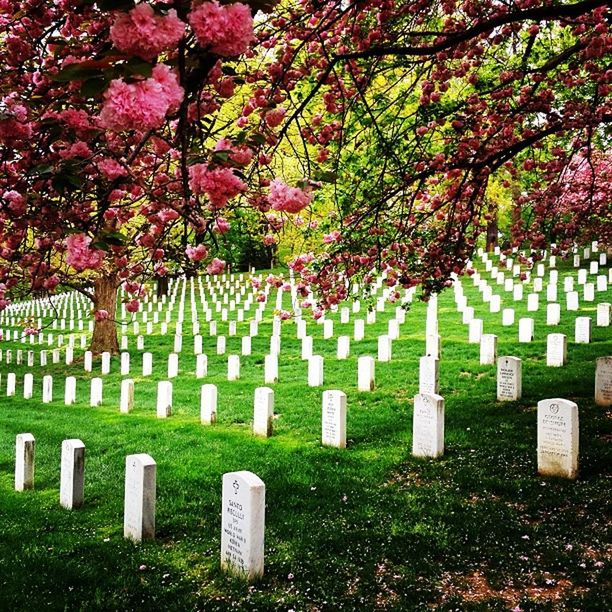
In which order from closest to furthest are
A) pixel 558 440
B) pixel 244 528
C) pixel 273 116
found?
pixel 273 116
pixel 244 528
pixel 558 440

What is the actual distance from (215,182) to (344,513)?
4288 millimetres

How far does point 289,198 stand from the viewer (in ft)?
10.3

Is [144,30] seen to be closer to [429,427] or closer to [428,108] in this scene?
[428,108]

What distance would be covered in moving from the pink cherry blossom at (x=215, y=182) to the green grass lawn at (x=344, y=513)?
3.09m

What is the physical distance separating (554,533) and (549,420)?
6.03 ft

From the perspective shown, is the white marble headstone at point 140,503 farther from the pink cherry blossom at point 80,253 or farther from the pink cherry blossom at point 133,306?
the pink cherry blossom at point 80,253

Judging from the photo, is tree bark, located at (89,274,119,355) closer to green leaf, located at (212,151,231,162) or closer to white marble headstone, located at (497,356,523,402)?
white marble headstone, located at (497,356,523,402)

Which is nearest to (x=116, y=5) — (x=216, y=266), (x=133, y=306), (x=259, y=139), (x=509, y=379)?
(x=259, y=139)

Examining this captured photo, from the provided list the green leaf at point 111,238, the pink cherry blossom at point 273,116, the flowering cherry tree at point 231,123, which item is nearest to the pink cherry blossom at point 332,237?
the flowering cherry tree at point 231,123

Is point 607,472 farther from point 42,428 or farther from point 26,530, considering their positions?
point 42,428

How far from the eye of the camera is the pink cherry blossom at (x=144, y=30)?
6.42ft

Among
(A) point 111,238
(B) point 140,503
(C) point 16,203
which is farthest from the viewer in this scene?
(B) point 140,503

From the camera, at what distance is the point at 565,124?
6984 millimetres

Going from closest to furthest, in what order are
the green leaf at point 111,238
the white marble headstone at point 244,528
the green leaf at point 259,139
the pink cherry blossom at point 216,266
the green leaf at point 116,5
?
1. the green leaf at point 116,5
2. the green leaf at point 111,238
3. the green leaf at point 259,139
4. the white marble headstone at point 244,528
5. the pink cherry blossom at point 216,266
